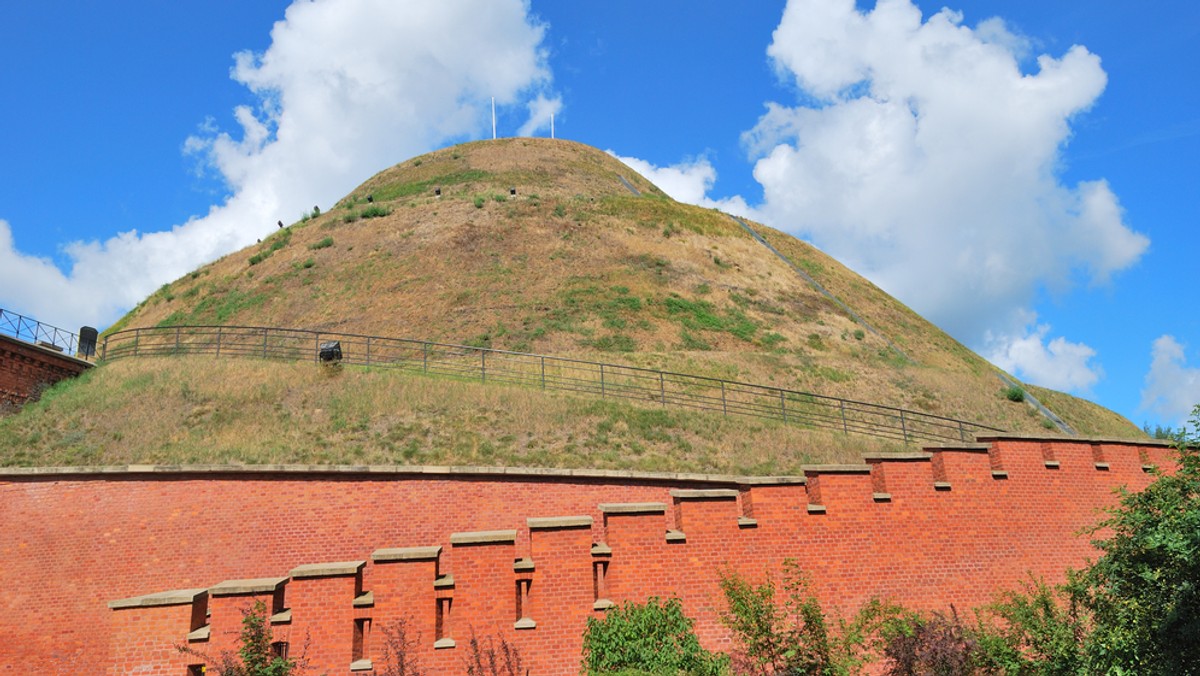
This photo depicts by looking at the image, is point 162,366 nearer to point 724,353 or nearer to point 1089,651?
point 724,353

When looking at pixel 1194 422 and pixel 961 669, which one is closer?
pixel 1194 422

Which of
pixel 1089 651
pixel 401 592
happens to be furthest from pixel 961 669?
pixel 401 592

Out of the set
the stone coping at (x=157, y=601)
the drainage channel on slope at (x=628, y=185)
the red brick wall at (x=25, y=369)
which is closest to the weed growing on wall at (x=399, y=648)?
the stone coping at (x=157, y=601)

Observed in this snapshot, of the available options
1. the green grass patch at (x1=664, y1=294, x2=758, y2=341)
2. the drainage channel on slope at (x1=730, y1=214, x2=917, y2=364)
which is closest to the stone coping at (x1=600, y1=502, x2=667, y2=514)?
the green grass patch at (x1=664, y1=294, x2=758, y2=341)

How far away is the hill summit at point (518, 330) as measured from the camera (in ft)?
56.2

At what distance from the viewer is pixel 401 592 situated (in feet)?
27.2

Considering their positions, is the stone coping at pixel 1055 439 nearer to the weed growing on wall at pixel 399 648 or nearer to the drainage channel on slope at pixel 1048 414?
the weed growing on wall at pixel 399 648

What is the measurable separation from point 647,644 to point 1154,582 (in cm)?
515

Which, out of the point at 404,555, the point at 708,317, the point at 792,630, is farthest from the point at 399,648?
the point at 708,317

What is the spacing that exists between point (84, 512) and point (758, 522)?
469 inches

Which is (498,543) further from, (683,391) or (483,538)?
(683,391)

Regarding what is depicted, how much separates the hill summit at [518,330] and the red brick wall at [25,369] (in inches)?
34.6

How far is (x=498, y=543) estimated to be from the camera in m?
8.60

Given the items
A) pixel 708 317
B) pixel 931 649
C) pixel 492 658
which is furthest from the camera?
pixel 708 317
